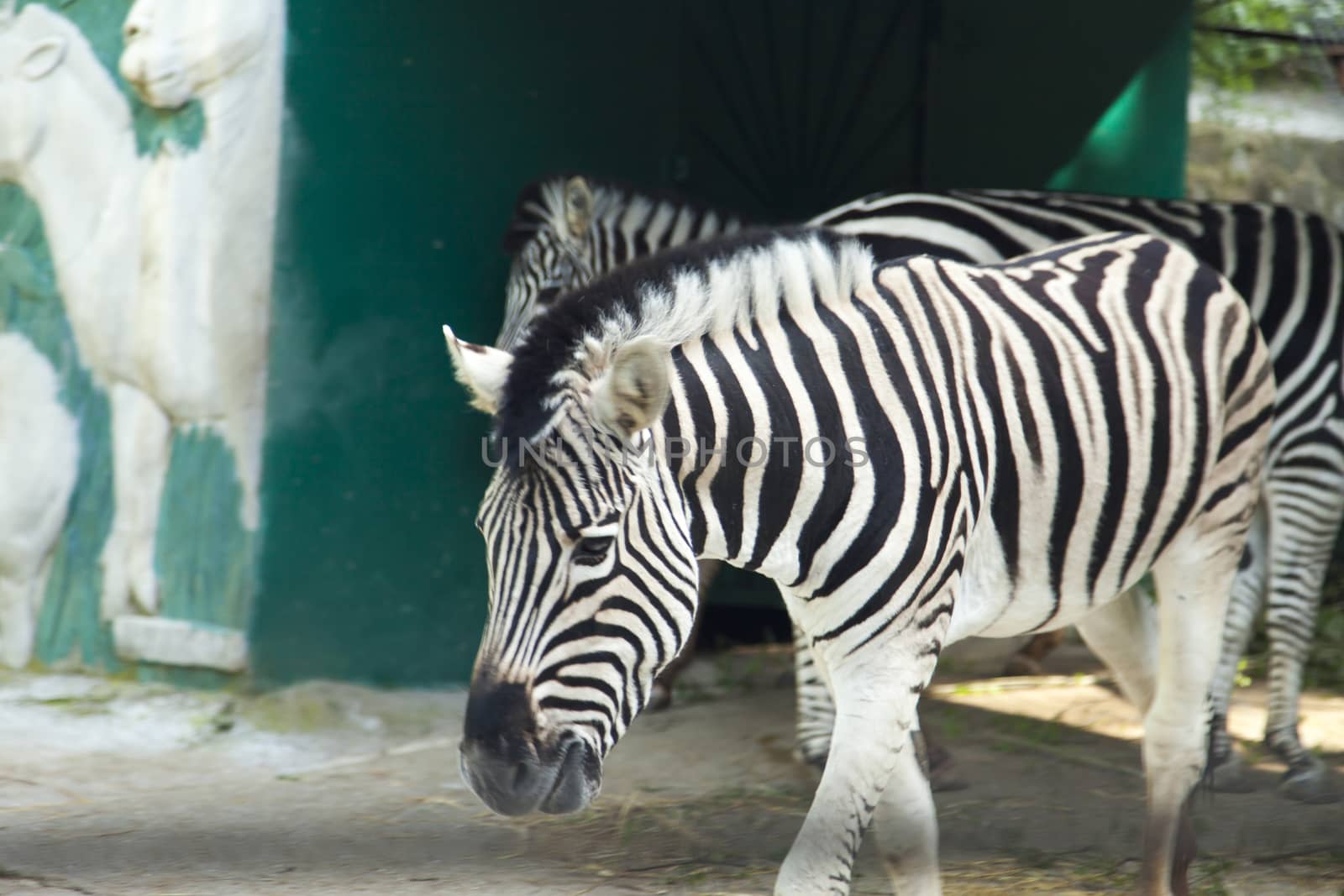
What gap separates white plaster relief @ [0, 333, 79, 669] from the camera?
5.22m

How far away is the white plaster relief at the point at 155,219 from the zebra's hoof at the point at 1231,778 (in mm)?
3457

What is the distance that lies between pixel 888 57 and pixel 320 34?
9.75 ft

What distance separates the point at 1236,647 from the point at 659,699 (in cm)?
212

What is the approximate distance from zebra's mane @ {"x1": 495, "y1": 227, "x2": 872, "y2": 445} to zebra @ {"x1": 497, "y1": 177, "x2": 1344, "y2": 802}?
5.41 ft

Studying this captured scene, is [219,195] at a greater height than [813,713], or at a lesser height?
greater

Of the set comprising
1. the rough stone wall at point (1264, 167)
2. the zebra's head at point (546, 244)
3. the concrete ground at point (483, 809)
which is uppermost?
the rough stone wall at point (1264, 167)

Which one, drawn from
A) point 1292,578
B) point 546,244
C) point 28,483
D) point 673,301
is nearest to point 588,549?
point 673,301

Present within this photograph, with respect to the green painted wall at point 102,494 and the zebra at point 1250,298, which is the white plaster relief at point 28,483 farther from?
the zebra at point 1250,298

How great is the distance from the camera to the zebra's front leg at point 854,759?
2.80 meters

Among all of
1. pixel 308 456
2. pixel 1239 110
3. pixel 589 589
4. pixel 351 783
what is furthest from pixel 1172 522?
pixel 1239 110

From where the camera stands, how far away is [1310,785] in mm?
4605

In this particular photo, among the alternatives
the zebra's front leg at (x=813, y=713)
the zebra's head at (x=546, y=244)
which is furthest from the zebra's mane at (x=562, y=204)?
the zebra's front leg at (x=813, y=713)

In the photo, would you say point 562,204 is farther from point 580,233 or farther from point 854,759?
point 854,759

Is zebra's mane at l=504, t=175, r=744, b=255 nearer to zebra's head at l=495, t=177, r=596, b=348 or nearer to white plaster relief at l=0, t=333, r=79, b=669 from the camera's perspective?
zebra's head at l=495, t=177, r=596, b=348
